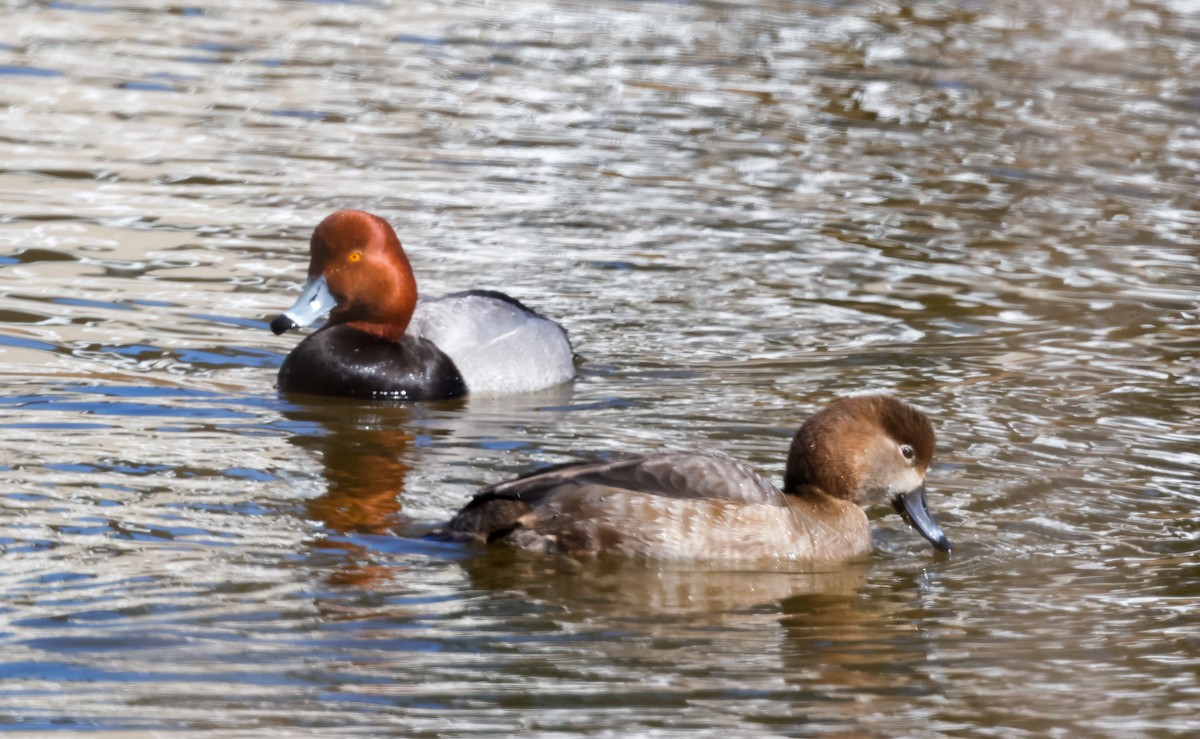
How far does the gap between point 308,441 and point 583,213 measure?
506 cm

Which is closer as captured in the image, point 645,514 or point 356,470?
point 645,514

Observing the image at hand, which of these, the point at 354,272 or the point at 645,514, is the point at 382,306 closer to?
the point at 354,272

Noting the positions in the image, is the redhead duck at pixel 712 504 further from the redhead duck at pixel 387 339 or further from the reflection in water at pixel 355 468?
the redhead duck at pixel 387 339

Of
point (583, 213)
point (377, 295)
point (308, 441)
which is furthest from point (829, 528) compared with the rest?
point (583, 213)

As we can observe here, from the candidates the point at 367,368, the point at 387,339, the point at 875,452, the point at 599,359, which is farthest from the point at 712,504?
the point at 599,359

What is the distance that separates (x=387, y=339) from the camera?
9.11 meters

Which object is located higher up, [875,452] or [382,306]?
[382,306]

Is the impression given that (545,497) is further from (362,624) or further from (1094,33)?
(1094,33)

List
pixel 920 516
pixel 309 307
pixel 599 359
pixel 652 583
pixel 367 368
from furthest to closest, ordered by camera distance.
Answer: pixel 599 359 → pixel 309 307 → pixel 367 368 → pixel 920 516 → pixel 652 583

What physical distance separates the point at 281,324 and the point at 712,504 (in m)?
3.06

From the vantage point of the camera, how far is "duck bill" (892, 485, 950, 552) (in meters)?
6.62

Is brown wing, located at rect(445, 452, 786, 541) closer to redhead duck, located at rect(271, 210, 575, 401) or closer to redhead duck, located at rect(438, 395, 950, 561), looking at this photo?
redhead duck, located at rect(438, 395, 950, 561)

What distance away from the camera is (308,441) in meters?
8.02

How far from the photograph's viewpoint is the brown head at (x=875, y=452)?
6738 millimetres
